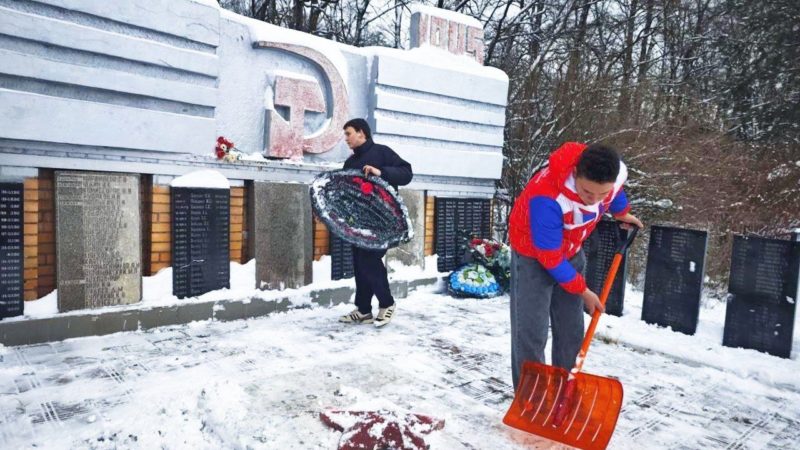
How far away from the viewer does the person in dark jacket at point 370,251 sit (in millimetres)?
4926

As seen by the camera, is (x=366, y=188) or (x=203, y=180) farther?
(x=203, y=180)

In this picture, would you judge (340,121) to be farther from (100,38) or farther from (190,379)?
(190,379)

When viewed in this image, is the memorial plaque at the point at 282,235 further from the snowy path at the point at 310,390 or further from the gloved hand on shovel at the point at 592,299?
the gloved hand on shovel at the point at 592,299

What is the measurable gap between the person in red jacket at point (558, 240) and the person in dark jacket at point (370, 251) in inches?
78.8

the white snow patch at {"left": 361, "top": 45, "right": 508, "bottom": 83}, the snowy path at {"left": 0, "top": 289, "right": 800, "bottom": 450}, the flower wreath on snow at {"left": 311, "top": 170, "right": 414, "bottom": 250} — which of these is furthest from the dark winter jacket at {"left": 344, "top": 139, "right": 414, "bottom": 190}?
the white snow patch at {"left": 361, "top": 45, "right": 508, "bottom": 83}

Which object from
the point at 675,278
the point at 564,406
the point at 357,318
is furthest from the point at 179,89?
the point at 675,278

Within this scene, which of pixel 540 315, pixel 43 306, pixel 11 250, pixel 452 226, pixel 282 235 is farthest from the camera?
pixel 452 226

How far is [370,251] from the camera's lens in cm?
491

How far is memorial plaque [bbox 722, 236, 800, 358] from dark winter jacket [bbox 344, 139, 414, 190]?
305 cm

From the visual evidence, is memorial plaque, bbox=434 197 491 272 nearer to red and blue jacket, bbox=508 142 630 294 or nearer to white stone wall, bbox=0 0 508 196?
white stone wall, bbox=0 0 508 196

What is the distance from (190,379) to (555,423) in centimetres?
236

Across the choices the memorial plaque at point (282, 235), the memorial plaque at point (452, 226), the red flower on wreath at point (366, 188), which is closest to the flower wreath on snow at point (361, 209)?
the red flower on wreath at point (366, 188)

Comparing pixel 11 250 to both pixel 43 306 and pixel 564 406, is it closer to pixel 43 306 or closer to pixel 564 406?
pixel 43 306

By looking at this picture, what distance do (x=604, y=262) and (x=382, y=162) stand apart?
111 inches
